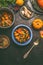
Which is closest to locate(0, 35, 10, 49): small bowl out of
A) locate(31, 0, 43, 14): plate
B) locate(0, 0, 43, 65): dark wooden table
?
locate(0, 0, 43, 65): dark wooden table

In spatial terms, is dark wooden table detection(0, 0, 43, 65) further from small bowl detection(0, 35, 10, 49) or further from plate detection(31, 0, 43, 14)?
plate detection(31, 0, 43, 14)

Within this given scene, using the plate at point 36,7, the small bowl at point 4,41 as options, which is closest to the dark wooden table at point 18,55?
the small bowl at point 4,41

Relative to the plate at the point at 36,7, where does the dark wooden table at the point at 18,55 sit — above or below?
below

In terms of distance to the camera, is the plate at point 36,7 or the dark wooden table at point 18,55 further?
the plate at point 36,7

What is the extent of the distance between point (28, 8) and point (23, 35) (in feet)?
0.61

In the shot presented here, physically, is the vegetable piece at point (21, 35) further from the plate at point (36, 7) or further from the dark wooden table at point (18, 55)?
the plate at point (36, 7)

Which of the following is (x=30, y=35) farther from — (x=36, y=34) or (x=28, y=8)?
(x=28, y=8)

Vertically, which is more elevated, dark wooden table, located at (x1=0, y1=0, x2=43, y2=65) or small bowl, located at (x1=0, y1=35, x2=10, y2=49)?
small bowl, located at (x1=0, y1=35, x2=10, y2=49)

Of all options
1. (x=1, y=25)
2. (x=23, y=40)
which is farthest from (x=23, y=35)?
(x=1, y=25)

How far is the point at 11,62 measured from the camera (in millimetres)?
1762

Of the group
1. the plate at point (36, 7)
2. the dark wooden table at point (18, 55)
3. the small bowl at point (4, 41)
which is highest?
the plate at point (36, 7)

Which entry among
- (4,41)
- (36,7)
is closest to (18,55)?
(4,41)

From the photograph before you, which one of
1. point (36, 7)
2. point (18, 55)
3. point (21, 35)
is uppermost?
point (36, 7)

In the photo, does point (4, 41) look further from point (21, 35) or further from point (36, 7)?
point (36, 7)
